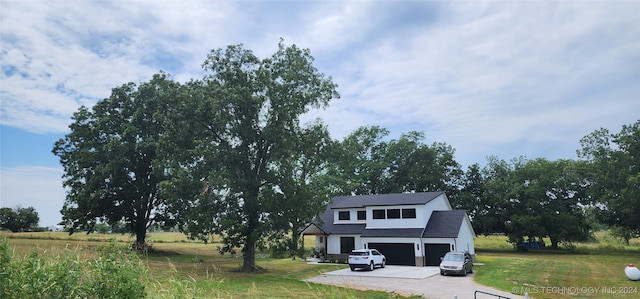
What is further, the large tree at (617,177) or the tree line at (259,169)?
the large tree at (617,177)

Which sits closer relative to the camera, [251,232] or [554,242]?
[251,232]

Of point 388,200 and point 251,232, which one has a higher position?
point 388,200

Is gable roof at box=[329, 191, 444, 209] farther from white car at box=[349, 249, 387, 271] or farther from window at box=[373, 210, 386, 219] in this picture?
white car at box=[349, 249, 387, 271]

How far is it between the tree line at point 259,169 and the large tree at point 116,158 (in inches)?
4.5

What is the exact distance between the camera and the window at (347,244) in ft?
119

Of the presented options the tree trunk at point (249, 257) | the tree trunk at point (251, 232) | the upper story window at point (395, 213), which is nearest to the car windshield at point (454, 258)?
the upper story window at point (395, 213)

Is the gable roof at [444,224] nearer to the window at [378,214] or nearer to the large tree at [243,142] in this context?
the window at [378,214]

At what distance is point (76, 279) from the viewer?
5359mm

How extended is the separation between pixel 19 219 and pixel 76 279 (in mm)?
92946

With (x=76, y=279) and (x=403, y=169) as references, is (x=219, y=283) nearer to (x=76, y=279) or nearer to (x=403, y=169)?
(x=76, y=279)

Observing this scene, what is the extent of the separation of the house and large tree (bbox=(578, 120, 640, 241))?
19920mm

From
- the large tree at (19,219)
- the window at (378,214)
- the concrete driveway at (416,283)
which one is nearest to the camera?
the concrete driveway at (416,283)

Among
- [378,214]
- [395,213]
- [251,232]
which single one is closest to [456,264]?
[395,213]

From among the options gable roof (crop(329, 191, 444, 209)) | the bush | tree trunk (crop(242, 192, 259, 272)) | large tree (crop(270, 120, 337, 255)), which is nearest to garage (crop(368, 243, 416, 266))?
gable roof (crop(329, 191, 444, 209))
